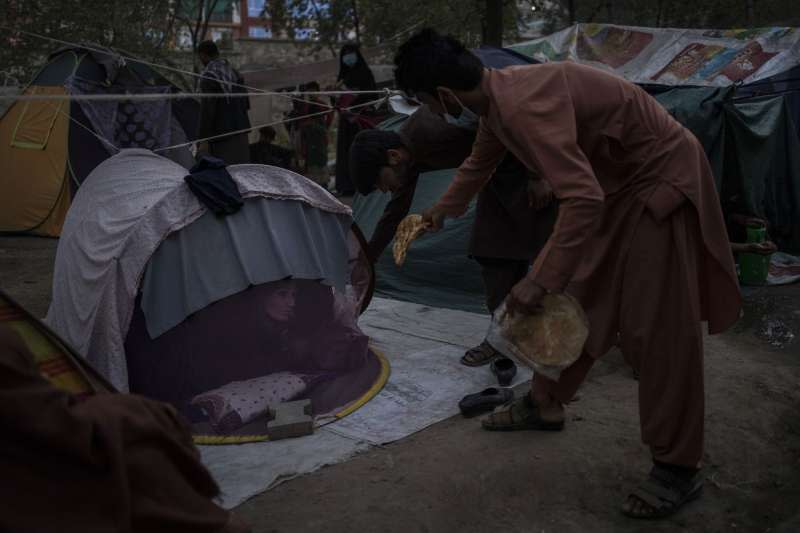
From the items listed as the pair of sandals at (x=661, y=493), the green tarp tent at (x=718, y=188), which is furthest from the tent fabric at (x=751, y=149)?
the pair of sandals at (x=661, y=493)

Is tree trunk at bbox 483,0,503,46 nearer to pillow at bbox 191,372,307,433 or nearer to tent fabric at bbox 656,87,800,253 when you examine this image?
tent fabric at bbox 656,87,800,253

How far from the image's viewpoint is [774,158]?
A: 6539mm

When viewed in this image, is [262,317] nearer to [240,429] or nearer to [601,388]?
[240,429]

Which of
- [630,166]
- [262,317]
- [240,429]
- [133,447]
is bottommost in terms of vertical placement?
[240,429]

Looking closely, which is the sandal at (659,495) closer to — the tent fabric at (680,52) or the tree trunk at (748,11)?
the tent fabric at (680,52)

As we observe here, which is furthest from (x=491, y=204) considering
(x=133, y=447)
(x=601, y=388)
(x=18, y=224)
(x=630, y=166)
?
(x=18, y=224)

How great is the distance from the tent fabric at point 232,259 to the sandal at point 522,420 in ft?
3.57

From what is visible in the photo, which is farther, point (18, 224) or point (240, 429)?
point (18, 224)

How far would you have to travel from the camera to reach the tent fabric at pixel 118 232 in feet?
10.7

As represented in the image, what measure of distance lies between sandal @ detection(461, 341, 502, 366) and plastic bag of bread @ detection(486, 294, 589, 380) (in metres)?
1.42

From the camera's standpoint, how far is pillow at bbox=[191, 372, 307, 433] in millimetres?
3324

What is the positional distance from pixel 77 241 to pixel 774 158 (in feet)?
18.0

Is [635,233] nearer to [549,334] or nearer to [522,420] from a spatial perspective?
[549,334]

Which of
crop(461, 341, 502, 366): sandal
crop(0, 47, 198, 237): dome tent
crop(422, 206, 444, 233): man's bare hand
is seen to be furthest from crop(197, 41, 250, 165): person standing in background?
crop(422, 206, 444, 233): man's bare hand
